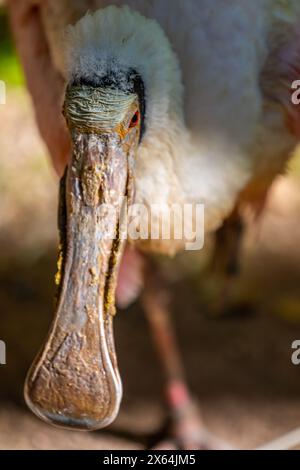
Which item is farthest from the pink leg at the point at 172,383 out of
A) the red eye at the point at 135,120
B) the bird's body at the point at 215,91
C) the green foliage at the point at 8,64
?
the green foliage at the point at 8,64

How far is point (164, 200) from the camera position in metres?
2.16

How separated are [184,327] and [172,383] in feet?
1.23

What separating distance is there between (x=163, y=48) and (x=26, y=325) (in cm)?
152

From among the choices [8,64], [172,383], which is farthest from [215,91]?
[8,64]

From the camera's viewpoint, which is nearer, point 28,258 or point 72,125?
point 72,125

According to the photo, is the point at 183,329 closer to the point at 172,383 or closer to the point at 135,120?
the point at 172,383

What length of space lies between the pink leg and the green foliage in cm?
154

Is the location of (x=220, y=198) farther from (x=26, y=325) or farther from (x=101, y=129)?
(x=26, y=325)

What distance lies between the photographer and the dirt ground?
2.88m

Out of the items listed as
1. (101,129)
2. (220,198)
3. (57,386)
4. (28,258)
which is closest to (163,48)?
(101,129)

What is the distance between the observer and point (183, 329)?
128 inches

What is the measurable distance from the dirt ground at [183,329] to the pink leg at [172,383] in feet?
0.21

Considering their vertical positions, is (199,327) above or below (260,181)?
below

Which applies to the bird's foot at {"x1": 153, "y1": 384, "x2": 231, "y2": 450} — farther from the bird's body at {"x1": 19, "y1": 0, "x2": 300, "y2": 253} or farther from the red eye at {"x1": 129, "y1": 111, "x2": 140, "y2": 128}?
the red eye at {"x1": 129, "y1": 111, "x2": 140, "y2": 128}
